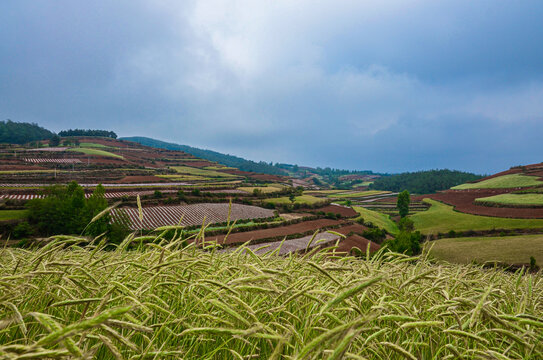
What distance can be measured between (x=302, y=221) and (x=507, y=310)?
59.7 m

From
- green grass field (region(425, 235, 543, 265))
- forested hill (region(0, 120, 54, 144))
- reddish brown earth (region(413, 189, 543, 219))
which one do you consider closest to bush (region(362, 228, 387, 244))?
green grass field (region(425, 235, 543, 265))

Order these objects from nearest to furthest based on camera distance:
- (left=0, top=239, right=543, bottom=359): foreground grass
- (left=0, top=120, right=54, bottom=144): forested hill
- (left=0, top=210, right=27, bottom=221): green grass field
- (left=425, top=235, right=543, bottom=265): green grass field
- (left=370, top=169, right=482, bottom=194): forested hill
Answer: (left=0, top=239, right=543, bottom=359): foreground grass → (left=425, top=235, right=543, bottom=265): green grass field → (left=0, top=210, right=27, bottom=221): green grass field → (left=370, top=169, right=482, bottom=194): forested hill → (left=0, top=120, right=54, bottom=144): forested hill

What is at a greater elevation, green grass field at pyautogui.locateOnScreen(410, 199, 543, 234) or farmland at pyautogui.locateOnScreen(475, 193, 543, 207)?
farmland at pyautogui.locateOnScreen(475, 193, 543, 207)

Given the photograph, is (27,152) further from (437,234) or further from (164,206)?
(437,234)

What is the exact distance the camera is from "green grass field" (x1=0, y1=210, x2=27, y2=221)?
4453 centimetres

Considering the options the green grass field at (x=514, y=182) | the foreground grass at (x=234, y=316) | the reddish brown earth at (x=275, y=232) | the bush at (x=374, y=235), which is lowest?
the bush at (x=374, y=235)

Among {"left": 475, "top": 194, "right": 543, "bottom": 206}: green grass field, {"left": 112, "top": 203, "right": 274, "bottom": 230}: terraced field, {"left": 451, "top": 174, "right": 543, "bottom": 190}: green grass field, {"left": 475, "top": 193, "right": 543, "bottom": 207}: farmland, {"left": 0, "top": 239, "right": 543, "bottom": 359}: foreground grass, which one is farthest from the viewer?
{"left": 451, "top": 174, "right": 543, "bottom": 190}: green grass field

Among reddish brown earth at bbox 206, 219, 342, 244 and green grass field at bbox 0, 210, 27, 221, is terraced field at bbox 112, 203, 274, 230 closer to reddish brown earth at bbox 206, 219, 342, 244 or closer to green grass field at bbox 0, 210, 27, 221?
reddish brown earth at bbox 206, 219, 342, 244

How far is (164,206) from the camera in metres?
62.0

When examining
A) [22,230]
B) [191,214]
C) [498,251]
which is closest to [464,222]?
[498,251]

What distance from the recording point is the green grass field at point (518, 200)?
56.2 metres

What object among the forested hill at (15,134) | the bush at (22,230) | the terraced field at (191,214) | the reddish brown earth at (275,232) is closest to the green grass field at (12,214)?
the bush at (22,230)

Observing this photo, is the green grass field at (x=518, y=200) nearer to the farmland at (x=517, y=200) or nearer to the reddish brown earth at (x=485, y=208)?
the farmland at (x=517, y=200)

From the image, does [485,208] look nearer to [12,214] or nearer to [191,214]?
[191,214]
